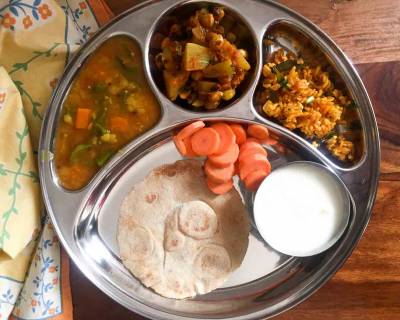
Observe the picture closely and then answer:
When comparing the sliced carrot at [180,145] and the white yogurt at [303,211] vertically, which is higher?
the sliced carrot at [180,145]

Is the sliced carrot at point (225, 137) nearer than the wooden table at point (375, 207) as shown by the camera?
Yes

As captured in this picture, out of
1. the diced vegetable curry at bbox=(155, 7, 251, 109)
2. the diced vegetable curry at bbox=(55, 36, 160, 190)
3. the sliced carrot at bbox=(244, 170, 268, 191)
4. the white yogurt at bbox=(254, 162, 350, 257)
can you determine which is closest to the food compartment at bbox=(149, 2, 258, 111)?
the diced vegetable curry at bbox=(155, 7, 251, 109)

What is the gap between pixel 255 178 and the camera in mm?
2250

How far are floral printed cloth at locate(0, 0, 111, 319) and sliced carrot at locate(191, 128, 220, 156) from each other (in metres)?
0.72

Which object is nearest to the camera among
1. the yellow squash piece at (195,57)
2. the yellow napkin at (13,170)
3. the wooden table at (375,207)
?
the yellow squash piece at (195,57)

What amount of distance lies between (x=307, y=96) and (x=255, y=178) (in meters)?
0.45

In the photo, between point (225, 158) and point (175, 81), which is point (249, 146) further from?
point (175, 81)

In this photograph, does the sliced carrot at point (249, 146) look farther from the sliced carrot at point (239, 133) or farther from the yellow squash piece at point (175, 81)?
the yellow squash piece at point (175, 81)

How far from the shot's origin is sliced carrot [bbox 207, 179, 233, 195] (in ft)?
7.53

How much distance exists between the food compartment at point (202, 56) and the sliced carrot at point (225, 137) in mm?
99

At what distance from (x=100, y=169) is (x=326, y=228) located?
3.66 ft

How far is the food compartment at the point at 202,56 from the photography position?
6.98 ft

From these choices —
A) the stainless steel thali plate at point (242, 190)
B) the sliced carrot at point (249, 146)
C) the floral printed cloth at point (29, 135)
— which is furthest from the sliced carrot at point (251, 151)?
the floral printed cloth at point (29, 135)

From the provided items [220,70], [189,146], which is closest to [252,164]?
[189,146]
